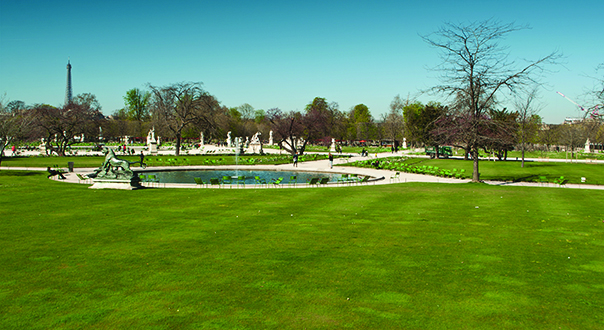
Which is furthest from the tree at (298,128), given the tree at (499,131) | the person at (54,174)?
the person at (54,174)

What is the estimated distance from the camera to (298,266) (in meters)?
10.1

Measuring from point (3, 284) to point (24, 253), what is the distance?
8.04ft

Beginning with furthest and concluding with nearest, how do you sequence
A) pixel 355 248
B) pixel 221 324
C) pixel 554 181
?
pixel 554 181, pixel 355 248, pixel 221 324

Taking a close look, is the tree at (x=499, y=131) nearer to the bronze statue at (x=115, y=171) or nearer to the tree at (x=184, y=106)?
the bronze statue at (x=115, y=171)

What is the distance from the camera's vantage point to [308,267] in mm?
10039

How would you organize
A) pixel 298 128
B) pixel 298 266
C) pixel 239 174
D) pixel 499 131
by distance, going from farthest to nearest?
1. pixel 298 128
2. pixel 499 131
3. pixel 239 174
4. pixel 298 266

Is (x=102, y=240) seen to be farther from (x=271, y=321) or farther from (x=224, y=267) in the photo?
(x=271, y=321)

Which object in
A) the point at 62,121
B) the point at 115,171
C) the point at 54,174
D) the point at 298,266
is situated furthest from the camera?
the point at 62,121

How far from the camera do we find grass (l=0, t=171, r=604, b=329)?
7402 millimetres

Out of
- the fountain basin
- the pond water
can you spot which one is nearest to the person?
the fountain basin

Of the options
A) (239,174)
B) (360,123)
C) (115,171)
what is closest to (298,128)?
(239,174)

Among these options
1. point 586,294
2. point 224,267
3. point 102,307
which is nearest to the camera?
point 102,307

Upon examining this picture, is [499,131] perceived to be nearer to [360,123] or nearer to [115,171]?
[115,171]

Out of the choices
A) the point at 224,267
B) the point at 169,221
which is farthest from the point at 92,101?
the point at 224,267
